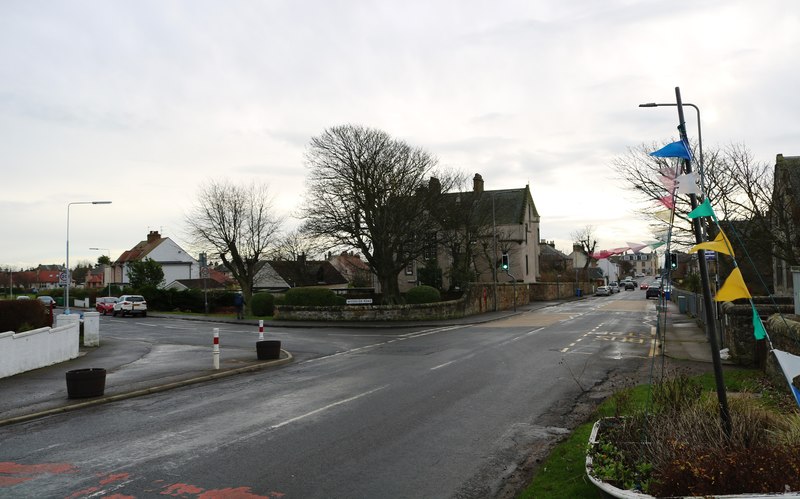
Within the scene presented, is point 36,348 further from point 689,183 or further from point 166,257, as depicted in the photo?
point 166,257

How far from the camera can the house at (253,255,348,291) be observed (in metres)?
73.3

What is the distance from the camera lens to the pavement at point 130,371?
11.7m

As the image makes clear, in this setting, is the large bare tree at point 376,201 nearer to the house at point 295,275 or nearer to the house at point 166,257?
the house at point 295,275

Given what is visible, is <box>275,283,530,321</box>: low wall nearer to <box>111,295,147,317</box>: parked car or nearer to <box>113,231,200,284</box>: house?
<box>111,295,147,317</box>: parked car

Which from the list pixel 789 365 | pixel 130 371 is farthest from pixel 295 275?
pixel 789 365

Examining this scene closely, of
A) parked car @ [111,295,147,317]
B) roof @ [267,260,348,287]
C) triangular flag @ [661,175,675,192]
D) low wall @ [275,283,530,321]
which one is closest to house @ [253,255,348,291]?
roof @ [267,260,348,287]

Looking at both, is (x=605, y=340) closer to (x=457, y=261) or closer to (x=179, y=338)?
(x=179, y=338)

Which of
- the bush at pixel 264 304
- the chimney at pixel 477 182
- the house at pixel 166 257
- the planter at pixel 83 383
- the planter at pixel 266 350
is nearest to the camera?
the planter at pixel 83 383

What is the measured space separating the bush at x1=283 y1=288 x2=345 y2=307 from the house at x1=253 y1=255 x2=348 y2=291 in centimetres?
3169

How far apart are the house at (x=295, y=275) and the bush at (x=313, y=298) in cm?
3169

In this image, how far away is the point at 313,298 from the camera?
37.3 metres

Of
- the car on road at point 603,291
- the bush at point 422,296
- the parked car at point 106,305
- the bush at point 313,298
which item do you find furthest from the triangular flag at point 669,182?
the car on road at point 603,291

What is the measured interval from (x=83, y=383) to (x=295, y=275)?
2492 inches

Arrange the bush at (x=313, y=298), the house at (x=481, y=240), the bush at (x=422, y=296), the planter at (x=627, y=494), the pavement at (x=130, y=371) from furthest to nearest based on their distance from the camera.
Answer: the house at (x=481, y=240)
the bush at (x=422, y=296)
the bush at (x=313, y=298)
the pavement at (x=130, y=371)
the planter at (x=627, y=494)
